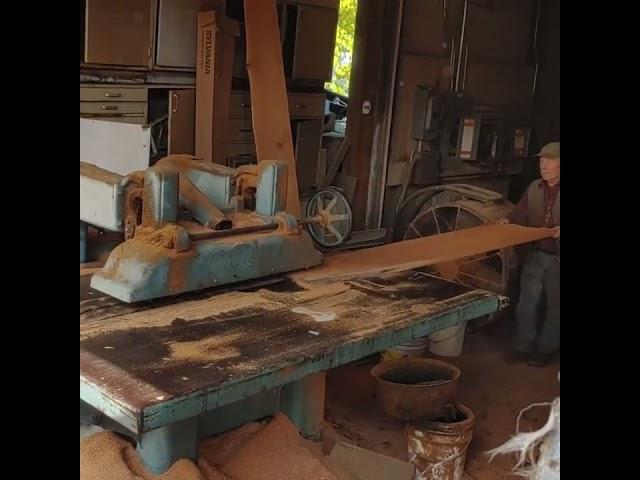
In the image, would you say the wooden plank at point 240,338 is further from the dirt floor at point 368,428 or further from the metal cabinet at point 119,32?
the metal cabinet at point 119,32

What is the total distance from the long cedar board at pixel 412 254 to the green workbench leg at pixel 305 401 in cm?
35

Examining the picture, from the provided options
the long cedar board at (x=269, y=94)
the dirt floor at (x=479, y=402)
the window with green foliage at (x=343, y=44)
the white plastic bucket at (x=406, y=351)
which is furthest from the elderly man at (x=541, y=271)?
the window with green foliage at (x=343, y=44)

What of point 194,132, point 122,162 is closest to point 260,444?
point 122,162

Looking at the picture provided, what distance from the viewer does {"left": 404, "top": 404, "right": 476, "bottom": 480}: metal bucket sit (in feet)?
8.23

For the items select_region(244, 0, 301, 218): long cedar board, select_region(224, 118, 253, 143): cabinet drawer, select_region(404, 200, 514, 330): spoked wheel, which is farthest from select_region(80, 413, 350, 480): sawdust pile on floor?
select_region(224, 118, 253, 143): cabinet drawer

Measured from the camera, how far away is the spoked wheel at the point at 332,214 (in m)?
3.79

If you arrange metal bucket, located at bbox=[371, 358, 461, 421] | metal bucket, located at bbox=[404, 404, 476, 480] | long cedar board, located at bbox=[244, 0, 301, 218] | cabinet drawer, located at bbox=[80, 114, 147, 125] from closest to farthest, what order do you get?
metal bucket, located at bbox=[404, 404, 476, 480] < metal bucket, located at bbox=[371, 358, 461, 421] < cabinet drawer, located at bbox=[80, 114, 147, 125] < long cedar board, located at bbox=[244, 0, 301, 218]

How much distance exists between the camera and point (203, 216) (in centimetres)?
206

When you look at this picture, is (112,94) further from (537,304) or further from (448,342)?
(537,304)

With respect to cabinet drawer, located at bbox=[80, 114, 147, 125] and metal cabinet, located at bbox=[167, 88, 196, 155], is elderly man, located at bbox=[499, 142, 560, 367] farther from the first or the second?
cabinet drawer, located at bbox=[80, 114, 147, 125]

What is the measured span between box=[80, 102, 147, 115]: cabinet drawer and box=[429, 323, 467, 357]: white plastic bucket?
Answer: 1.69 meters

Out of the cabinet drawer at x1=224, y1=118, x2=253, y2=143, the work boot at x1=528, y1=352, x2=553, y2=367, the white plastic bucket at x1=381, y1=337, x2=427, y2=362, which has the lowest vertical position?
the work boot at x1=528, y1=352, x2=553, y2=367

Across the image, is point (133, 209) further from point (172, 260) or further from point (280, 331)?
point (280, 331)
